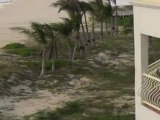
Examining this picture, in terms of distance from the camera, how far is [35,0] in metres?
66.2

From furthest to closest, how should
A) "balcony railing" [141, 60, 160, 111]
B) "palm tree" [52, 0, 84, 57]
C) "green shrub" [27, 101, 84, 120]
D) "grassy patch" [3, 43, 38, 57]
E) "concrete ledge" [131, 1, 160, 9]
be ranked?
"grassy patch" [3, 43, 38, 57] < "palm tree" [52, 0, 84, 57] < "green shrub" [27, 101, 84, 120] < "balcony railing" [141, 60, 160, 111] < "concrete ledge" [131, 1, 160, 9]

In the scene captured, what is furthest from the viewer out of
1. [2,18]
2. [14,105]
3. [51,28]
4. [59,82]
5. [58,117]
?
[2,18]

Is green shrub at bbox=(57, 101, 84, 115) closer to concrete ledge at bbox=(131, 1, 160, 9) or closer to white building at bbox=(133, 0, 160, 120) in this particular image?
white building at bbox=(133, 0, 160, 120)

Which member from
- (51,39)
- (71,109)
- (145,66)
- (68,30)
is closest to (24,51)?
(68,30)

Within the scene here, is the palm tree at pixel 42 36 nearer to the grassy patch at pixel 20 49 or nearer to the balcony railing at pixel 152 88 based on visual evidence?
the grassy patch at pixel 20 49

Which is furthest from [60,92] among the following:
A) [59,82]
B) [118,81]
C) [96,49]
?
[96,49]

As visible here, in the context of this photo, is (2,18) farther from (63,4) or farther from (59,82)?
(59,82)

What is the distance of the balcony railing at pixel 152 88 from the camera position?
398 inches

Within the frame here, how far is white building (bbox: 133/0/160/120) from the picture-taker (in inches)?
390

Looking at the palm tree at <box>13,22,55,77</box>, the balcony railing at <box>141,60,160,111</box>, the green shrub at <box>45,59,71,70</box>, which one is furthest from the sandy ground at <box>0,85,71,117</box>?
the balcony railing at <box>141,60,160,111</box>

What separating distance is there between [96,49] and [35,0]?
129 feet

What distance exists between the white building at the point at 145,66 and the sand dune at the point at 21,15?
2217 centimetres

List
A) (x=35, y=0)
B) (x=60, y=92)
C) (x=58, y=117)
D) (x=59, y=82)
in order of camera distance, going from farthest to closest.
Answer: (x=35, y=0) → (x=59, y=82) → (x=60, y=92) → (x=58, y=117)

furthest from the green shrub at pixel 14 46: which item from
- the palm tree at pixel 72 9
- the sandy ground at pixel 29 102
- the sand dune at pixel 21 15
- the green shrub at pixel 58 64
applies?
the sandy ground at pixel 29 102
